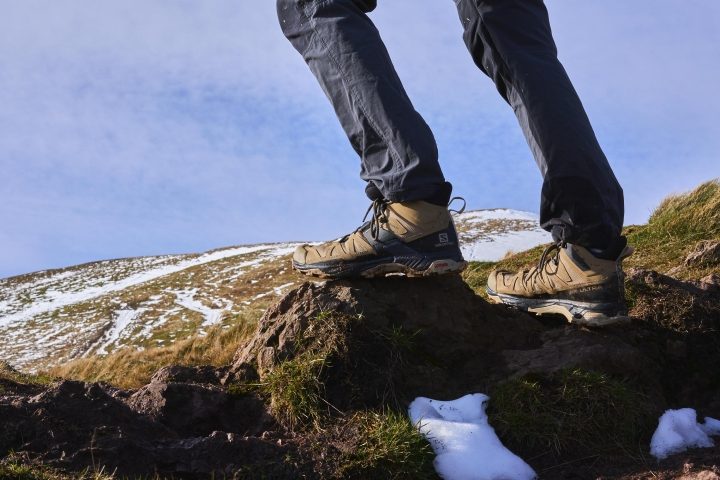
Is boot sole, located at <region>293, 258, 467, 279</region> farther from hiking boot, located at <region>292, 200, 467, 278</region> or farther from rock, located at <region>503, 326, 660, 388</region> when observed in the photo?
rock, located at <region>503, 326, 660, 388</region>

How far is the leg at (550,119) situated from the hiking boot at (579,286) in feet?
0.46

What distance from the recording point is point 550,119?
3213 mm

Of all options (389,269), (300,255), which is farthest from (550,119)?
(300,255)

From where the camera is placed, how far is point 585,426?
285cm

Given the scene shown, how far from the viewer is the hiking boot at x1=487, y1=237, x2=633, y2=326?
11.3 feet

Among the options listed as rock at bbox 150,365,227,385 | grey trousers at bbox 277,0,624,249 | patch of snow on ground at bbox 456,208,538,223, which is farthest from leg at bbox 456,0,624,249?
patch of snow on ground at bbox 456,208,538,223

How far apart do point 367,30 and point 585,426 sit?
2.19 m

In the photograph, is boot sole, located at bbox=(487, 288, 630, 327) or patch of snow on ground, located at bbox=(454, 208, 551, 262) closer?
boot sole, located at bbox=(487, 288, 630, 327)

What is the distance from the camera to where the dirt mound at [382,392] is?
2.48 metres

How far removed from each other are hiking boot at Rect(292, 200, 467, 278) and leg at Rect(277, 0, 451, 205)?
12 centimetres

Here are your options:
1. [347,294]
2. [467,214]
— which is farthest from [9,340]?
[467,214]

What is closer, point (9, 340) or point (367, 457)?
point (367, 457)

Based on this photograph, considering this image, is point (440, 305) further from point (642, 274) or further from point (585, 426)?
point (642, 274)

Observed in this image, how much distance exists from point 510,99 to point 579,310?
1233 mm
